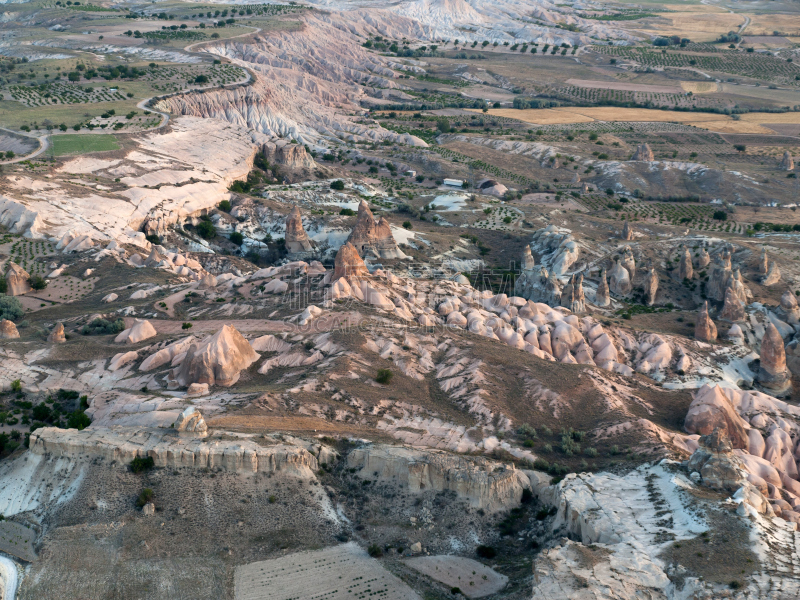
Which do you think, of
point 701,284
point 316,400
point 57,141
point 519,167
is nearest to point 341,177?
point 519,167

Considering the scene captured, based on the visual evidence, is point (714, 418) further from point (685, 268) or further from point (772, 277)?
point (685, 268)

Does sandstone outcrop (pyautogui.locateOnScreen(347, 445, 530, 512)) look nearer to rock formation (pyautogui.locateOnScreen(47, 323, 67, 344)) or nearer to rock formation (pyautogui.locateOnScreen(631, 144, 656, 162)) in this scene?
rock formation (pyautogui.locateOnScreen(47, 323, 67, 344))

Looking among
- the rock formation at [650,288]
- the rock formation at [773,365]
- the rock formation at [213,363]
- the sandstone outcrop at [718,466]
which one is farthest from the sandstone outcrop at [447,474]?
the rock formation at [650,288]

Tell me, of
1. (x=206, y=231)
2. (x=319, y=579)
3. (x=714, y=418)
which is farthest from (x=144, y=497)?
(x=206, y=231)

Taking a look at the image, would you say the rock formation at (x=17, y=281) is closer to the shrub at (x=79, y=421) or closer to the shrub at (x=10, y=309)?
the shrub at (x=10, y=309)

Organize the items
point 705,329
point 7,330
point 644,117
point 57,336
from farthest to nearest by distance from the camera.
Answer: point 644,117 < point 705,329 < point 7,330 < point 57,336

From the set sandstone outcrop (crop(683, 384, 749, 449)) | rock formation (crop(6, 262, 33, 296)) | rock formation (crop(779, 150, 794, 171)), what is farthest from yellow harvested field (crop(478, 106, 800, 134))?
rock formation (crop(6, 262, 33, 296))
